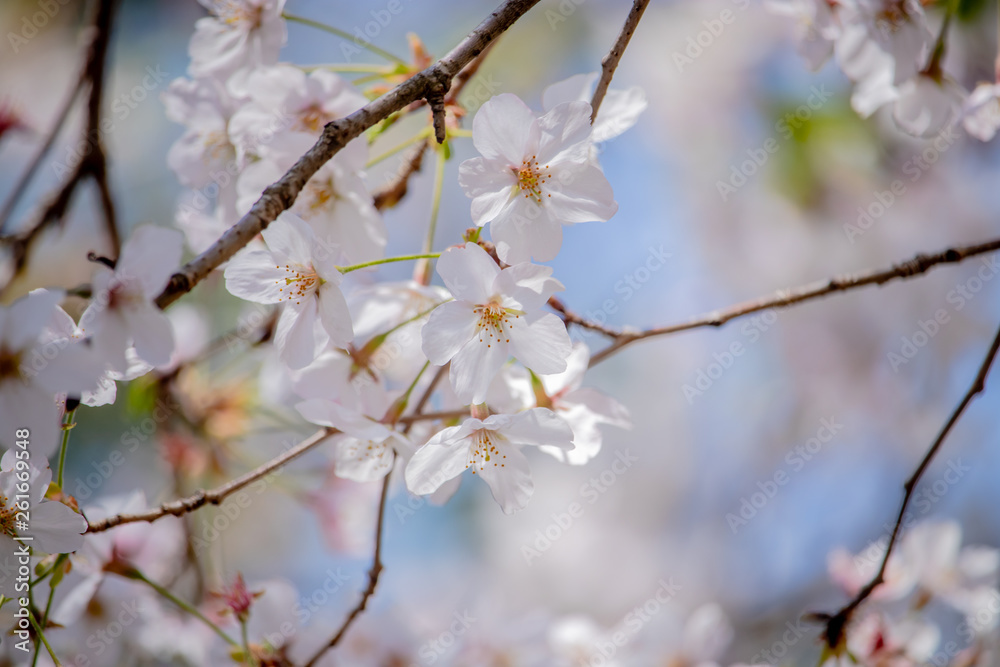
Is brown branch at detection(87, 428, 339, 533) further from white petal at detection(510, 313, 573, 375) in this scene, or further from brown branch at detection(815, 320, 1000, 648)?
brown branch at detection(815, 320, 1000, 648)

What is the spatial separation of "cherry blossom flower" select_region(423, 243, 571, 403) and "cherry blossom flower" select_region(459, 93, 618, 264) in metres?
0.04

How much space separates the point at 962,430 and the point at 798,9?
8.06ft

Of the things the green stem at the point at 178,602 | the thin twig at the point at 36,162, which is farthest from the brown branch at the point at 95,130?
the green stem at the point at 178,602

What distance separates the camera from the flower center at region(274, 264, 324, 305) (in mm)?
841

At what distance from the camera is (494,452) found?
33.7 inches

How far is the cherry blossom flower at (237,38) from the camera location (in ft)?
3.53

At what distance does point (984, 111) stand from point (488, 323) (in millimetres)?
921

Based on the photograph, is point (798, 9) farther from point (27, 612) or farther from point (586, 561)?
point (586, 561)

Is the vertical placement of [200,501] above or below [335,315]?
below

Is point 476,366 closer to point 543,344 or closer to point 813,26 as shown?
point 543,344

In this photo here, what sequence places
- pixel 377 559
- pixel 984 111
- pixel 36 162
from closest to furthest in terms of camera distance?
pixel 377 559, pixel 984 111, pixel 36 162

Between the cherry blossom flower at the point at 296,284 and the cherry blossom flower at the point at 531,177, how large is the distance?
0.57 feet

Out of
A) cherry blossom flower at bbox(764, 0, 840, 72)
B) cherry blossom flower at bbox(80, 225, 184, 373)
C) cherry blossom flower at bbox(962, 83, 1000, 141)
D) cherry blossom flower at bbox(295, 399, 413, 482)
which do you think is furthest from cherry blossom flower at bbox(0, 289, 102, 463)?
cherry blossom flower at bbox(962, 83, 1000, 141)

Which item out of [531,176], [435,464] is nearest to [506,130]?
[531,176]
